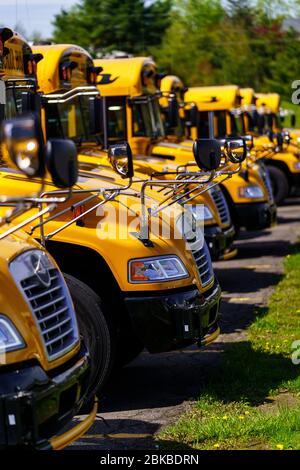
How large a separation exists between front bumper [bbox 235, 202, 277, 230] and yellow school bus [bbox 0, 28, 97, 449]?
8807mm

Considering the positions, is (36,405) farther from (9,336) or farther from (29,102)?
(29,102)

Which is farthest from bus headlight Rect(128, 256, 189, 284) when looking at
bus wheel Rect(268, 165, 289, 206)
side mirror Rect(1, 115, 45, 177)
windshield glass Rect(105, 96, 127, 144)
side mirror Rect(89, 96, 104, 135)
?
bus wheel Rect(268, 165, 289, 206)

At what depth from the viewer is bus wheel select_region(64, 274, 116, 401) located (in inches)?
249

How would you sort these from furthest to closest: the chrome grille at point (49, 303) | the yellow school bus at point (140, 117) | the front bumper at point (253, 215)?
the front bumper at point (253, 215) < the yellow school bus at point (140, 117) < the chrome grille at point (49, 303)

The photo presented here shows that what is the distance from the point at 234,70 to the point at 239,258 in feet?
97.9

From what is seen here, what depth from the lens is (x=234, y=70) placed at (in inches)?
1708

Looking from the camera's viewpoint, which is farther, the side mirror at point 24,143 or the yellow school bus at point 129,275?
the yellow school bus at point 129,275

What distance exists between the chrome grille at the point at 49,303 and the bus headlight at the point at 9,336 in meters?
0.17

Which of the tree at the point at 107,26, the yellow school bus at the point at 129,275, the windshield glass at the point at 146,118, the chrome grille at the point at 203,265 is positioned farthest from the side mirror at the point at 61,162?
the tree at the point at 107,26

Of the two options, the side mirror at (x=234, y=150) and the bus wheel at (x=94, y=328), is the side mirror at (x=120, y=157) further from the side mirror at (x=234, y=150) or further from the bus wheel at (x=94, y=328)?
the side mirror at (x=234, y=150)

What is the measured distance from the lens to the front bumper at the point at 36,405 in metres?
4.23

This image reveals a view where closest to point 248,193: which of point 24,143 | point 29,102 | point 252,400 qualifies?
point 29,102

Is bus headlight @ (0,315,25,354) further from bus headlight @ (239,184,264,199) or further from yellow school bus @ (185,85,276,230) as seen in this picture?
bus headlight @ (239,184,264,199)
